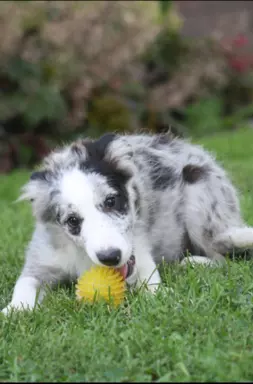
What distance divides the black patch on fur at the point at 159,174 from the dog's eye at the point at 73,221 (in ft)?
3.01

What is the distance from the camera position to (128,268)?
168 inches

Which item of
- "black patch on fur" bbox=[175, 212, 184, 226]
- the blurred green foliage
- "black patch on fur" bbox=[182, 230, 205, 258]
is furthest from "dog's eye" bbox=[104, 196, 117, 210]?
the blurred green foliage

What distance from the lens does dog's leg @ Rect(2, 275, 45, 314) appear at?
421 cm

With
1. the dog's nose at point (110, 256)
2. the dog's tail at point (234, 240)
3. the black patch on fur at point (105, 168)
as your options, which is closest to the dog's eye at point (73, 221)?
the black patch on fur at point (105, 168)

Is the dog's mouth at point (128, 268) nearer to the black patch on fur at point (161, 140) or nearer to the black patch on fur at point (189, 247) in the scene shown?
the black patch on fur at point (189, 247)

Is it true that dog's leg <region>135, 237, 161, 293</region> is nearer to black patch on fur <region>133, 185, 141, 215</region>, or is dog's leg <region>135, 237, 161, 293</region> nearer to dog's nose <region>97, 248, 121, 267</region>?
black patch on fur <region>133, 185, 141, 215</region>

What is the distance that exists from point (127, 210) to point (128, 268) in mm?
340

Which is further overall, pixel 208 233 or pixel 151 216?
pixel 208 233

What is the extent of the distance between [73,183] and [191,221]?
1.15 metres

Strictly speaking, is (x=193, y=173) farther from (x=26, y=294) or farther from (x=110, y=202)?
(x=26, y=294)

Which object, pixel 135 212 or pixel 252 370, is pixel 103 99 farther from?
pixel 252 370

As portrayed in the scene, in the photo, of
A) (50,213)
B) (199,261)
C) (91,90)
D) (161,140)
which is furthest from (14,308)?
(91,90)

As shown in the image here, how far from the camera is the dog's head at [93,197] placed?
13.2 ft

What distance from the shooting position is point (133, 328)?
3.56 m
